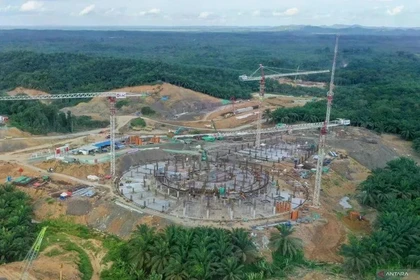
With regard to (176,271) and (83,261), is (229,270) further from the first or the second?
(83,261)

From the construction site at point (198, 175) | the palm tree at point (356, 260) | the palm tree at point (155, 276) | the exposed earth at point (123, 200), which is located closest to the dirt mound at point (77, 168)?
the exposed earth at point (123, 200)

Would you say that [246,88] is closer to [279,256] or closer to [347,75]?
[347,75]

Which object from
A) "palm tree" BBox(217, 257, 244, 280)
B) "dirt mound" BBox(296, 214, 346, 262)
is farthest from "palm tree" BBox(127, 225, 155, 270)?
"dirt mound" BBox(296, 214, 346, 262)

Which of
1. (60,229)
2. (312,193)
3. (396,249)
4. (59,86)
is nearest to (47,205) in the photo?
(60,229)

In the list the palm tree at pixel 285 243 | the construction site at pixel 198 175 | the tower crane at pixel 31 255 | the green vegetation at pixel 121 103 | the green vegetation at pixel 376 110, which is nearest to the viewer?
the tower crane at pixel 31 255

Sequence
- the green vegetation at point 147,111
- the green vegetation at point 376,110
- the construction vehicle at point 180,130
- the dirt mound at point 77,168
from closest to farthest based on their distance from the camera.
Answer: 1. the dirt mound at point 77,168
2. the construction vehicle at point 180,130
3. the green vegetation at point 376,110
4. the green vegetation at point 147,111

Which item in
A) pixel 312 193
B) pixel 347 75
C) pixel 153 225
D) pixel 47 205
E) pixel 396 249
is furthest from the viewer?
pixel 347 75

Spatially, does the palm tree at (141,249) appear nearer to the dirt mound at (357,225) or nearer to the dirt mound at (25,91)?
the dirt mound at (357,225)

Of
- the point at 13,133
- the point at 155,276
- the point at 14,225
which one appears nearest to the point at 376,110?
the point at 13,133
